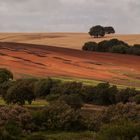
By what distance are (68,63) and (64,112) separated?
52398 mm

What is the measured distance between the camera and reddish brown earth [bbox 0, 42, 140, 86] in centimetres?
9888

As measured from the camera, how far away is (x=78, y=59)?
11362 cm

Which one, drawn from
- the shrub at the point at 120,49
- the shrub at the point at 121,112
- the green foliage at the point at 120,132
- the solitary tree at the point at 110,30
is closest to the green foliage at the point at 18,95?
the shrub at the point at 121,112

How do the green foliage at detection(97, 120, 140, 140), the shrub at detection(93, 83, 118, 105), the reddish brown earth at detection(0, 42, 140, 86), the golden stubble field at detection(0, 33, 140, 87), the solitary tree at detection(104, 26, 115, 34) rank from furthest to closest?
1. the solitary tree at detection(104, 26, 115, 34)
2. the reddish brown earth at detection(0, 42, 140, 86)
3. the golden stubble field at detection(0, 33, 140, 87)
4. the shrub at detection(93, 83, 118, 105)
5. the green foliage at detection(97, 120, 140, 140)

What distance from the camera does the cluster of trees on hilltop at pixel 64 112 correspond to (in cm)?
4356

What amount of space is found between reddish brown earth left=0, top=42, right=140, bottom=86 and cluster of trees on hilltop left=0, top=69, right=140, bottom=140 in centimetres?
1417

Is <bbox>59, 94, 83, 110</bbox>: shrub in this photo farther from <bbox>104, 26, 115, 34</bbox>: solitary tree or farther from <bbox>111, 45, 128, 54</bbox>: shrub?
<bbox>104, 26, 115, 34</bbox>: solitary tree

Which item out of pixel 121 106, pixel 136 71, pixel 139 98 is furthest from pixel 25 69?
pixel 121 106

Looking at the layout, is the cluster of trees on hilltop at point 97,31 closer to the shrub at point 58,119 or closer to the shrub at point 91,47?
the shrub at point 91,47

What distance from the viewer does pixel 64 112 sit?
189 feet

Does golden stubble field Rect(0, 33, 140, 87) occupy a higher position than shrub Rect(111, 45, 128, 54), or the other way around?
shrub Rect(111, 45, 128, 54)

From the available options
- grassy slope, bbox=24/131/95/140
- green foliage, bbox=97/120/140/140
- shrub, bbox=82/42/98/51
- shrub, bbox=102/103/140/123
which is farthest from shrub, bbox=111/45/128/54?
green foliage, bbox=97/120/140/140

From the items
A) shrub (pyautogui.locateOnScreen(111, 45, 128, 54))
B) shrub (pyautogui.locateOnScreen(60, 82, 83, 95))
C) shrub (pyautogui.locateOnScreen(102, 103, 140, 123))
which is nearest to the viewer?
shrub (pyautogui.locateOnScreen(102, 103, 140, 123))

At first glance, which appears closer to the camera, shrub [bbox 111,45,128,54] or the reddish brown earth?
the reddish brown earth
